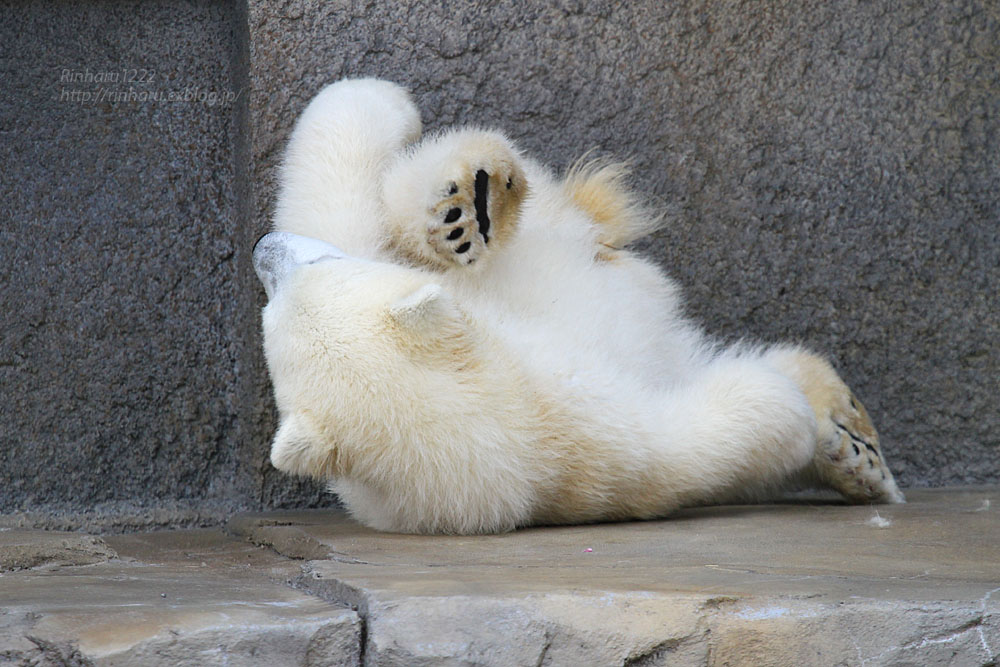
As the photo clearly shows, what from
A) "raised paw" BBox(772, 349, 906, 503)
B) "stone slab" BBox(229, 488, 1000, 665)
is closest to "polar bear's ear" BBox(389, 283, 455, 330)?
"stone slab" BBox(229, 488, 1000, 665)

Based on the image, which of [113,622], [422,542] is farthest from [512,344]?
[113,622]

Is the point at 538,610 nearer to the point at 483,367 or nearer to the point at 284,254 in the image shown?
the point at 483,367

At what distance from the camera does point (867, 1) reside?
9.02 feet

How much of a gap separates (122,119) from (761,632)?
194cm

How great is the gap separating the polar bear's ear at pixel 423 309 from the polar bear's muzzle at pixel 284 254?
22 centimetres

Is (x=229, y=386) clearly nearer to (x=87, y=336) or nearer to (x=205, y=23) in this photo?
(x=87, y=336)

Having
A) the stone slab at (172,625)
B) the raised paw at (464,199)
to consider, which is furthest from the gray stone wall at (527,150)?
the stone slab at (172,625)

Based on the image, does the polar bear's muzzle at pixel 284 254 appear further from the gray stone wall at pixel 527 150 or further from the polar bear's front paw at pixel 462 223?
the gray stone wall at pixel 527 150

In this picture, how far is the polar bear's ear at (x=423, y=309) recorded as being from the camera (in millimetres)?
1865

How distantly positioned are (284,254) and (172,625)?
2.75 ft

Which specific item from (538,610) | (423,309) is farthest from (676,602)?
(423,309)

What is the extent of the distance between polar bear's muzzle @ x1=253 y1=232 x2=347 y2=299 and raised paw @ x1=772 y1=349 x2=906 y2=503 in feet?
3.06

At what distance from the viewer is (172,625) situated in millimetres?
1330

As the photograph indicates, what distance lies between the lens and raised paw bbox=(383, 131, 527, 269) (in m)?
2.06
